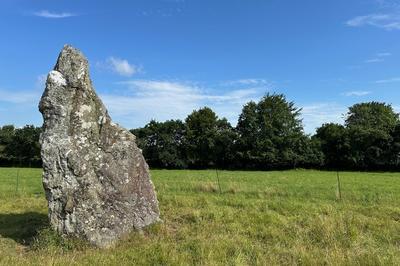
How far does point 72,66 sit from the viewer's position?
11266 mm

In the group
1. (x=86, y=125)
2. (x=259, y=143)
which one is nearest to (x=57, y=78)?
(x=86, y=125)

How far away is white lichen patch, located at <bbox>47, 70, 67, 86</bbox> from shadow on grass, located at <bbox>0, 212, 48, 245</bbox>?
144 inches

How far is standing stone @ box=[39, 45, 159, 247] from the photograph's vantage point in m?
10.5

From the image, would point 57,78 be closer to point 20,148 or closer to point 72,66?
point 72,66

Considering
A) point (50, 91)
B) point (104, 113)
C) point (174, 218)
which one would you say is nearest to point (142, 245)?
point (174, 218)

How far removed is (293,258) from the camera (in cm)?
846

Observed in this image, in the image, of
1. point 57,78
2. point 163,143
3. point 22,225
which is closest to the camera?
point 57,78

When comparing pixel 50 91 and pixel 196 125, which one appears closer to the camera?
pixel 50 91

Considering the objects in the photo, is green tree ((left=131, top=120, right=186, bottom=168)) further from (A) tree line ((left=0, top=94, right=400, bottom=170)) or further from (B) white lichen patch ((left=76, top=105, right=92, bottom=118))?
(B) white lichen patch ((left=76, top=105, right=92, bottom=118))

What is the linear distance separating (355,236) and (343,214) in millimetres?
2706

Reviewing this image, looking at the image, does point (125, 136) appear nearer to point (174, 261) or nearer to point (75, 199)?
point (75, 199)

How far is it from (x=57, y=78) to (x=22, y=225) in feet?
15.5

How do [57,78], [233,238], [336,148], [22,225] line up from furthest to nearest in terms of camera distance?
[336,148], [22,225], [57,78], [233,238]

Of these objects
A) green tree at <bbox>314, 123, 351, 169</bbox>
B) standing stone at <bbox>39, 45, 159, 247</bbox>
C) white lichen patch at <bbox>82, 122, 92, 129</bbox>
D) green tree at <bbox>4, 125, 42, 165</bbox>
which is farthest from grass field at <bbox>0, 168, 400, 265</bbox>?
green tree at <bbox>4, 125, 42, 165</bbox>
